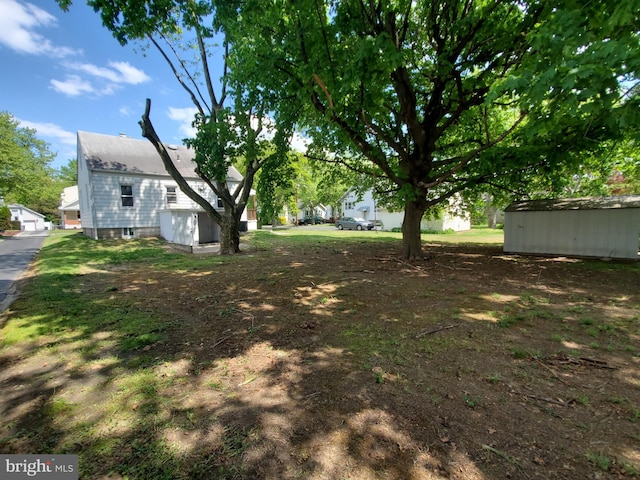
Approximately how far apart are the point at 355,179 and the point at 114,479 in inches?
484

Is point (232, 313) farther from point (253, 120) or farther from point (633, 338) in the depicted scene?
Result: point (253, 120)

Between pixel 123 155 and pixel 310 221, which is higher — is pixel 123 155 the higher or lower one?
the higher one

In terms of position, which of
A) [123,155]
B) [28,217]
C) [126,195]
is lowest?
[28,217]

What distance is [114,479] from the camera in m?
1.80

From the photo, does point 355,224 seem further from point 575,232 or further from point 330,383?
point 330,383

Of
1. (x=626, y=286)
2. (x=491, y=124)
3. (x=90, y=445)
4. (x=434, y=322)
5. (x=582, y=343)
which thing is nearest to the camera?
(x=90, y=445)

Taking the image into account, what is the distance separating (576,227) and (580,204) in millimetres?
811

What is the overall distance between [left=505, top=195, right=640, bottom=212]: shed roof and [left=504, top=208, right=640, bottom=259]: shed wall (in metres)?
0.15

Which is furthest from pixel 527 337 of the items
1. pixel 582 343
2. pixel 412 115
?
pixel 412 115

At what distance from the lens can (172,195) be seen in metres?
19.7

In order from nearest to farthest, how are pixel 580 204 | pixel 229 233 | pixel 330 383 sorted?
pixel 330 383, pixel 580 204, pixel 229 233

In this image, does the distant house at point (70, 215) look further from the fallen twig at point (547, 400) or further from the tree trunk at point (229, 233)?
the fallen twig at point (547, 400)

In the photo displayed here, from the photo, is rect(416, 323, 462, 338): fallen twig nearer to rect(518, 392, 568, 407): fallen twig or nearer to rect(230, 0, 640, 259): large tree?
rect(518, 392, 568, 407): fallen twig

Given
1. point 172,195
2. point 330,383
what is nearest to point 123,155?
point 172,195
